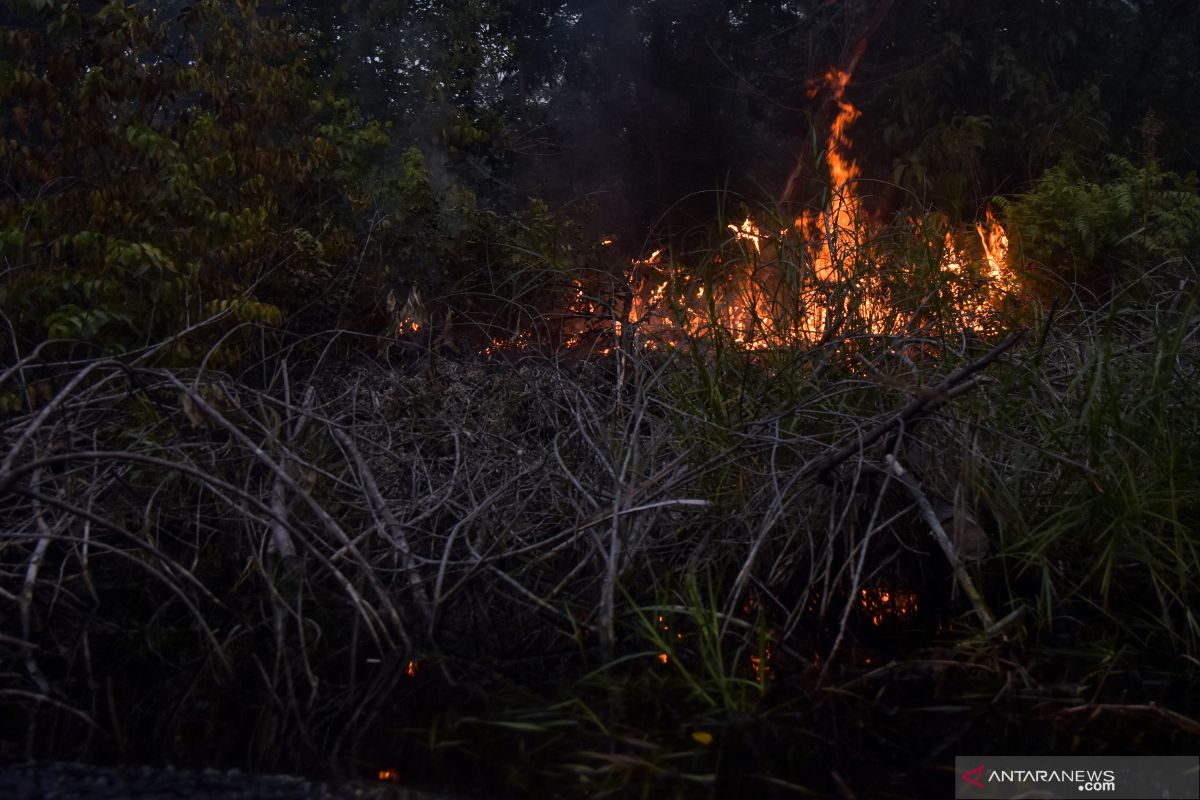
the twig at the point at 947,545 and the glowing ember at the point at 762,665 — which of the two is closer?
the glowing ember at the point at 762,665

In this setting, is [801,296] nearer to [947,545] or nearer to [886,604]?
[886,604]

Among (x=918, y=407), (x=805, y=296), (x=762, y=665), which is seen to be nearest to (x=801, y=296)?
(x=805, y=296)

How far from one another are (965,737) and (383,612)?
1529mm

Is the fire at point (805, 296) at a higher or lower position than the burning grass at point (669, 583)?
higher

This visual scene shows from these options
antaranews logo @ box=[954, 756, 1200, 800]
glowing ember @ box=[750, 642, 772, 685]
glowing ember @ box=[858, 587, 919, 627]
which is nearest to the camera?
antaranews logo @ box=[954, 756, 1200, 800]

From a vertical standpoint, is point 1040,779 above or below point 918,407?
below

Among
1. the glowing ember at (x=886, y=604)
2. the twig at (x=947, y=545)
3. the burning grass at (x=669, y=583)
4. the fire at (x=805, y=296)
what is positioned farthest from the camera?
the fire at (x=805, y=296)

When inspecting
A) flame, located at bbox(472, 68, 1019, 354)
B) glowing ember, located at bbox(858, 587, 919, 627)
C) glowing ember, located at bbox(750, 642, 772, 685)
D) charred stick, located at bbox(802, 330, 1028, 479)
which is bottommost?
glowing ember, located at bbox(750, 642, 772, 685)

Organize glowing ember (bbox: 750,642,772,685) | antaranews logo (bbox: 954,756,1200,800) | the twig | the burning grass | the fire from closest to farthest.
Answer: antaranews logo (bbox: 954,756,1200,800), the burning grass, glowing ember (bbox: 750,642,772,685), the twig, the fire

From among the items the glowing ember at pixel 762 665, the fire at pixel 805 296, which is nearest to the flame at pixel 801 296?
the fire at pixel 805 296

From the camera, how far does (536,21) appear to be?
12906 mm

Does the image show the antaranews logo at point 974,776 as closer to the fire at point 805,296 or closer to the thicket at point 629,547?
the thicket at point 629,547

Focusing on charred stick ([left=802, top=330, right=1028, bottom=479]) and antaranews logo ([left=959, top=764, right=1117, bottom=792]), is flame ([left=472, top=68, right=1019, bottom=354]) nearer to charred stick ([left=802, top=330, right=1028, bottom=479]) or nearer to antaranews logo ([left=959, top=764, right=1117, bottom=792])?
charred stick ([left=802, top=330, right=1028, bottom=479])

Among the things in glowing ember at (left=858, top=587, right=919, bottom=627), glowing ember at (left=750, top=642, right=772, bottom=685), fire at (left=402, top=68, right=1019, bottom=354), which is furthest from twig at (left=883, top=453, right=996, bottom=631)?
fire at (left=402, top=68, right=1019, bottom=354)
